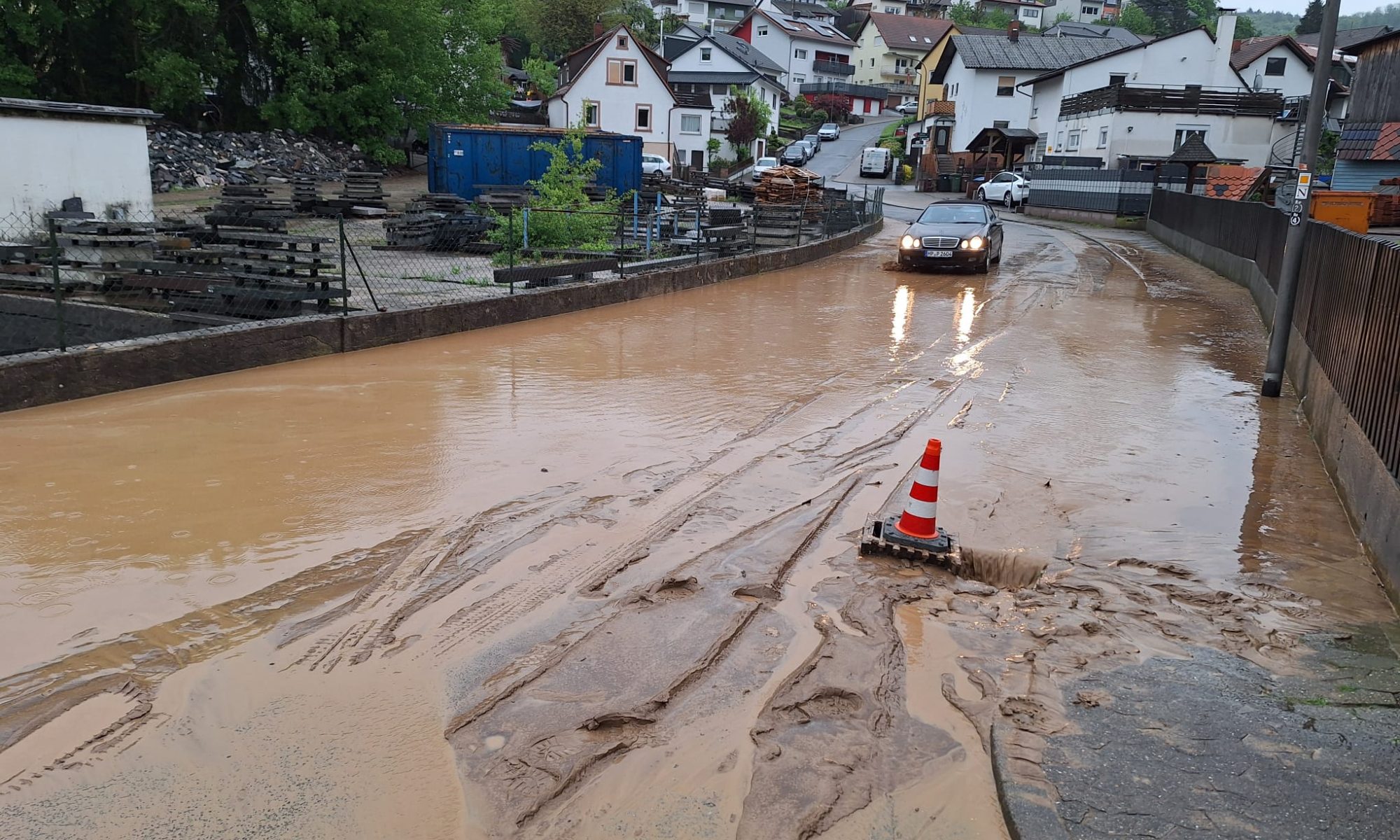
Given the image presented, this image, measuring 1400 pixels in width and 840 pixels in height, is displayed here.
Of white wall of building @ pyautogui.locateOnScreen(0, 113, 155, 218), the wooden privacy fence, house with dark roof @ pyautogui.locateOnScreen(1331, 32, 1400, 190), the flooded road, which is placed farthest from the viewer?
house with dark roof @ pyautogui.locateOnScreen(1331, 32, 1400, 190)

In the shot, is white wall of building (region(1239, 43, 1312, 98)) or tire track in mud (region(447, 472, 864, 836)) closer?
tire track in mud (region(447, 472, 864, 836))

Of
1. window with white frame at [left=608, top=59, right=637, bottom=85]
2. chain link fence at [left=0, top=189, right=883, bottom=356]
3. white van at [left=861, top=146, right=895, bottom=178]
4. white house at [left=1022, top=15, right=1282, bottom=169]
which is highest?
window with white frame at [left=608, top=59, right=637, bottom=85]

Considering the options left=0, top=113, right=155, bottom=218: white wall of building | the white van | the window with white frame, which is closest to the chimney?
the white van

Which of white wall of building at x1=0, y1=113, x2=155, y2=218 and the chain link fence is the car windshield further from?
white wall of building at x1=0, y1=113, x2=155, y2=218

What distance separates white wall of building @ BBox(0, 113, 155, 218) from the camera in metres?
17.6

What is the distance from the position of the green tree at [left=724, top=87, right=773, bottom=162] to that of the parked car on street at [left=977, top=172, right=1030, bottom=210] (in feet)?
77.7

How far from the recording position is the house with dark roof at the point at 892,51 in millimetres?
107062

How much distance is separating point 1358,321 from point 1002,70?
191ft

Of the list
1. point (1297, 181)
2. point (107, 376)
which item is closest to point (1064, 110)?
point (1297, 181)

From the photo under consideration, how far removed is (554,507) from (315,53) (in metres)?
42.8

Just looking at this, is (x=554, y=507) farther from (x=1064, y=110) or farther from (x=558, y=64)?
(x=558, y=64)

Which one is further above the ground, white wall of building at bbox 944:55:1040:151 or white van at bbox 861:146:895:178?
white wall of building at bbox 944:55:1040:151

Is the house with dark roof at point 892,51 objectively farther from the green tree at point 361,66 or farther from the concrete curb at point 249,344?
the concrete curb at point 249,344

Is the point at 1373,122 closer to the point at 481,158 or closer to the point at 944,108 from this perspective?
the point at 481,158
